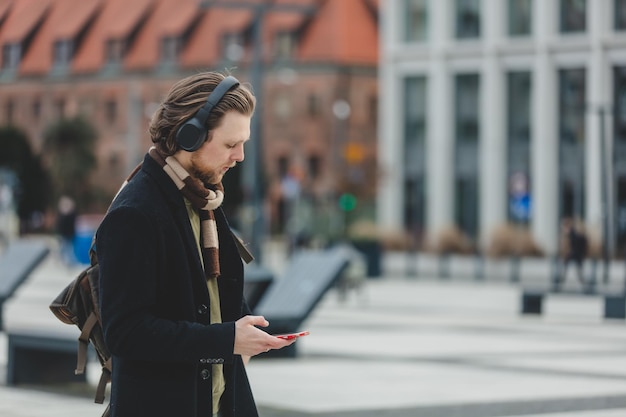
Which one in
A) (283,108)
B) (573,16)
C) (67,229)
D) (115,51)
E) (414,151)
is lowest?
(67,229)

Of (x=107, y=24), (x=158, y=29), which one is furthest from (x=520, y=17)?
(x=107, y=24)

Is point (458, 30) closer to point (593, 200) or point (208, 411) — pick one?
point (593, 200)

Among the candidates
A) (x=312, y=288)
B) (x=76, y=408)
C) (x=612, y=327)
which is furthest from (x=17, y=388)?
(x=612, y=327)

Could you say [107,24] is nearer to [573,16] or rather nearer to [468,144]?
[573,16]

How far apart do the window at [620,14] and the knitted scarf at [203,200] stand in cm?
5222

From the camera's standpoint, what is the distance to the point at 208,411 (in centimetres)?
424

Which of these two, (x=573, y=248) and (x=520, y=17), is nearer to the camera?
(x=573, y=248)

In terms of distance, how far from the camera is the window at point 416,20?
204 feet

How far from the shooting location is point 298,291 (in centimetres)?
1594

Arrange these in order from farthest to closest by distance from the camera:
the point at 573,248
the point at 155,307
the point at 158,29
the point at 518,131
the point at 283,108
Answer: the point at 283,108
the point at 158,29
the point at 518,131
the point at 573,248
the point at 155,307

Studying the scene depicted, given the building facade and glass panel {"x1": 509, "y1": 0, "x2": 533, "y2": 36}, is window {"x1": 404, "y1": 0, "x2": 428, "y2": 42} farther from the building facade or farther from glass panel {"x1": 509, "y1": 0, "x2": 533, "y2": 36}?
glass panel {"x1": 509, "y1": 0, "x2": 533, "y2": 36}

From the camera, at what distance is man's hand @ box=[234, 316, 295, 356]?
13.8 ft

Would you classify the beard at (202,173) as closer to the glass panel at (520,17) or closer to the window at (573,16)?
the window at (573,16)

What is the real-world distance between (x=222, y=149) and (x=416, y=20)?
5856 centimetres
